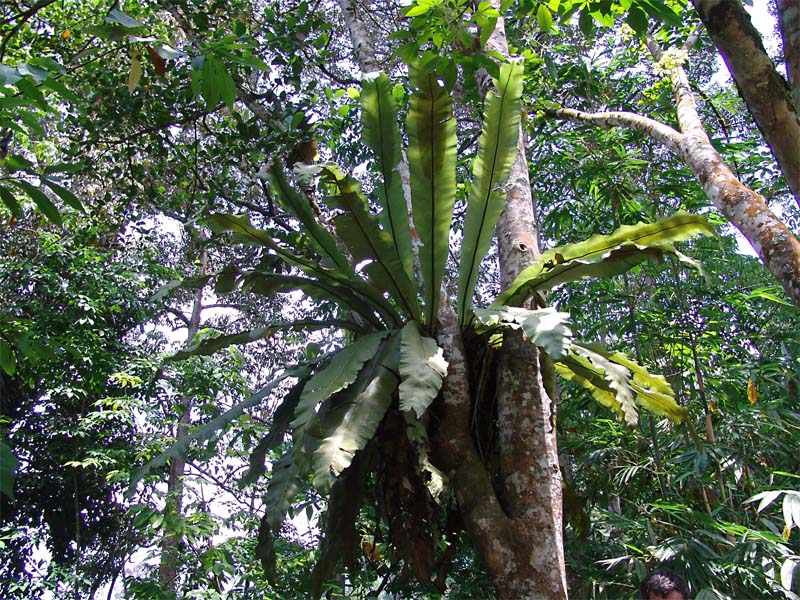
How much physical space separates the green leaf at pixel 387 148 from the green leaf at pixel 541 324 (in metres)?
0.44

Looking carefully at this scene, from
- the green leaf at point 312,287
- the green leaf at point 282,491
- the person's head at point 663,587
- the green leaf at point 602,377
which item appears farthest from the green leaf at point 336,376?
the person's head at point 663,587

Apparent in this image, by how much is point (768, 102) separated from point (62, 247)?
23.2 ft

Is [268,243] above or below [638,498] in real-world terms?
above

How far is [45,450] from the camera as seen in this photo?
7.73m

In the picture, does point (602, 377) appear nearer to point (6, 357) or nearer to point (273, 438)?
point (273, 438)

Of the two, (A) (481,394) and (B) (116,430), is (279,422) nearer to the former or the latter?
(A) (481,394)

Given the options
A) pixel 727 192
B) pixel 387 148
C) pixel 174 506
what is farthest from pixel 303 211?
pixel 174 506

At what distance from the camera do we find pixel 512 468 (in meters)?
2.25

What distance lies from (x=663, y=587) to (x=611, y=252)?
1223 millimetres

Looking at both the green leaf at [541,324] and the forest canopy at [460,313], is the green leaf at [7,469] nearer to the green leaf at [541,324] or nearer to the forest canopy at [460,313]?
the forest canopy at [460,313]

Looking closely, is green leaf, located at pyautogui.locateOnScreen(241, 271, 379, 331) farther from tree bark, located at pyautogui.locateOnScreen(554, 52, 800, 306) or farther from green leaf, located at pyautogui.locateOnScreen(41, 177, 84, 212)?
tree bark, located at pyautogui.locateOnScreen(554, 52, 800, 306)

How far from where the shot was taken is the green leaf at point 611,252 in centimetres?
235

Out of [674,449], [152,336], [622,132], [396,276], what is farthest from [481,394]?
[152,336]

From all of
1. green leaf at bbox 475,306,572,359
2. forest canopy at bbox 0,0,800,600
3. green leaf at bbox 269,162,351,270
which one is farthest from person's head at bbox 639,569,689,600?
green leaf at bbox 269,162,351,270
